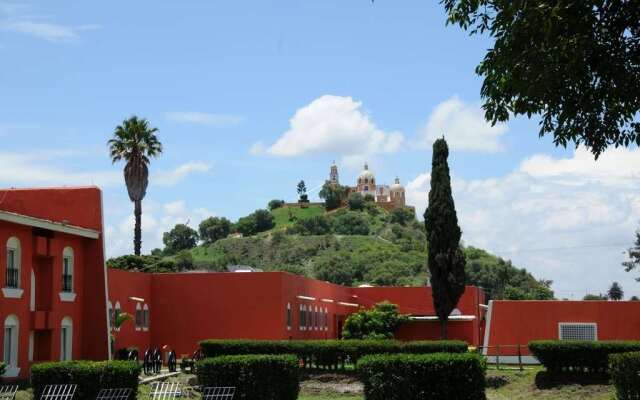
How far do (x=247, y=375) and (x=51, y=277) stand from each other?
10.7 metres

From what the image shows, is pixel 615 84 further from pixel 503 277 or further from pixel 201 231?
pixel 201 231

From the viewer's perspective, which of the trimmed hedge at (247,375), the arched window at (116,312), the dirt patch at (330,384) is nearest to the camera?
the trimmed hedge at (247,375)

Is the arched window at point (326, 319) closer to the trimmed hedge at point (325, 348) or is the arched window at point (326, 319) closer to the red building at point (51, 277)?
the trimmed hedge at point (325, 348)

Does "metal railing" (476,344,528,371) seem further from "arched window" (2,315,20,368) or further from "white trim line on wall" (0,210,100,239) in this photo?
"arched window" (2,315,20,368)

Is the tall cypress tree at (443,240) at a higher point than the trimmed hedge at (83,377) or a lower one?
higher

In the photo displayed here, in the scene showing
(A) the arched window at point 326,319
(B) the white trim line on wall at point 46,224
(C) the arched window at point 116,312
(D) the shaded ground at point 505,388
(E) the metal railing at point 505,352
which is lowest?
(D) the shaded ground at point 505,388

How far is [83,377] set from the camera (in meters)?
20.8

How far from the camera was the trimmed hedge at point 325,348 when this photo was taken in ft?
111

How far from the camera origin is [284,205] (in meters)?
179

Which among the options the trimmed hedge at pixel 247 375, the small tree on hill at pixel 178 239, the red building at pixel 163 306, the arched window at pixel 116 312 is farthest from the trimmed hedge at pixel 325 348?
the small tree on hill at pixel 178 239

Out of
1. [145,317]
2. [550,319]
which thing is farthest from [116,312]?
[550,319]

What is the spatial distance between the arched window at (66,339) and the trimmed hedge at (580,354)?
16945 millimetres

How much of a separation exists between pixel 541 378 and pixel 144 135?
1274 inches

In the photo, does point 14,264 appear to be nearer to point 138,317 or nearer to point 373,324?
point 138,317
